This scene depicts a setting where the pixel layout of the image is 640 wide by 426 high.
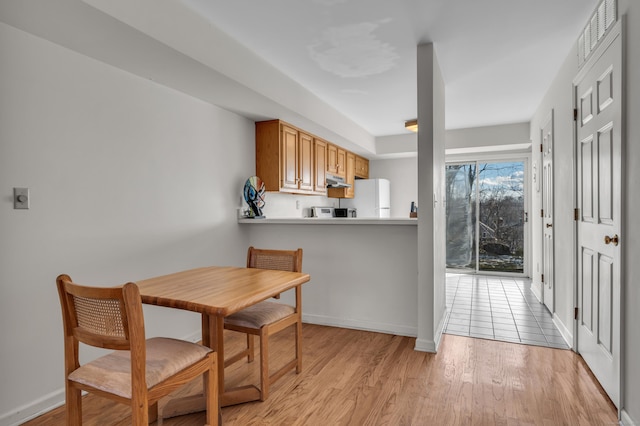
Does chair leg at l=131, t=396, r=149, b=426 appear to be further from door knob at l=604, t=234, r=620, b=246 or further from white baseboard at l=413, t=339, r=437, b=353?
door knob at l=604, t=234, r=620, b=246

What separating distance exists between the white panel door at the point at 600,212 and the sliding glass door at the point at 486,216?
357 cm

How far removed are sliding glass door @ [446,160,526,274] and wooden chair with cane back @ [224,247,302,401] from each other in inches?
181

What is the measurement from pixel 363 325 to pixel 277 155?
6.43 feet

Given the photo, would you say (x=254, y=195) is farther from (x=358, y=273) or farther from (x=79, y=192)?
(x=79, y=192)

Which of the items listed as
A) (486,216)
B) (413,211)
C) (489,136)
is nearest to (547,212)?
(413,211)

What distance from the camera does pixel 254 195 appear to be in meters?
3.76

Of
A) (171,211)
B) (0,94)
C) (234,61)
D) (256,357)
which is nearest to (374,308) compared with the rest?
(256,357)

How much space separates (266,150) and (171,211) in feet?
4.58

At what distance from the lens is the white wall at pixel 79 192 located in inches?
76.0

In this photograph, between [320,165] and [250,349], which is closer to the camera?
[250,349]

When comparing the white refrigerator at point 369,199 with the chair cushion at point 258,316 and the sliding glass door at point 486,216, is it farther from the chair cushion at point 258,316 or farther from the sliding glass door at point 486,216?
the chair cushion at point 258,316

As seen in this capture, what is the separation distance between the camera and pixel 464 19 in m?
2.45

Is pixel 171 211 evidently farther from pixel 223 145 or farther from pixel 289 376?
pixel 289 376

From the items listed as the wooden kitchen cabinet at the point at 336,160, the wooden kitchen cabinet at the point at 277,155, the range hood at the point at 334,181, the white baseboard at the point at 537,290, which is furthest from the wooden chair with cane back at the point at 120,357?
the white baseboard at the point at 537,290
